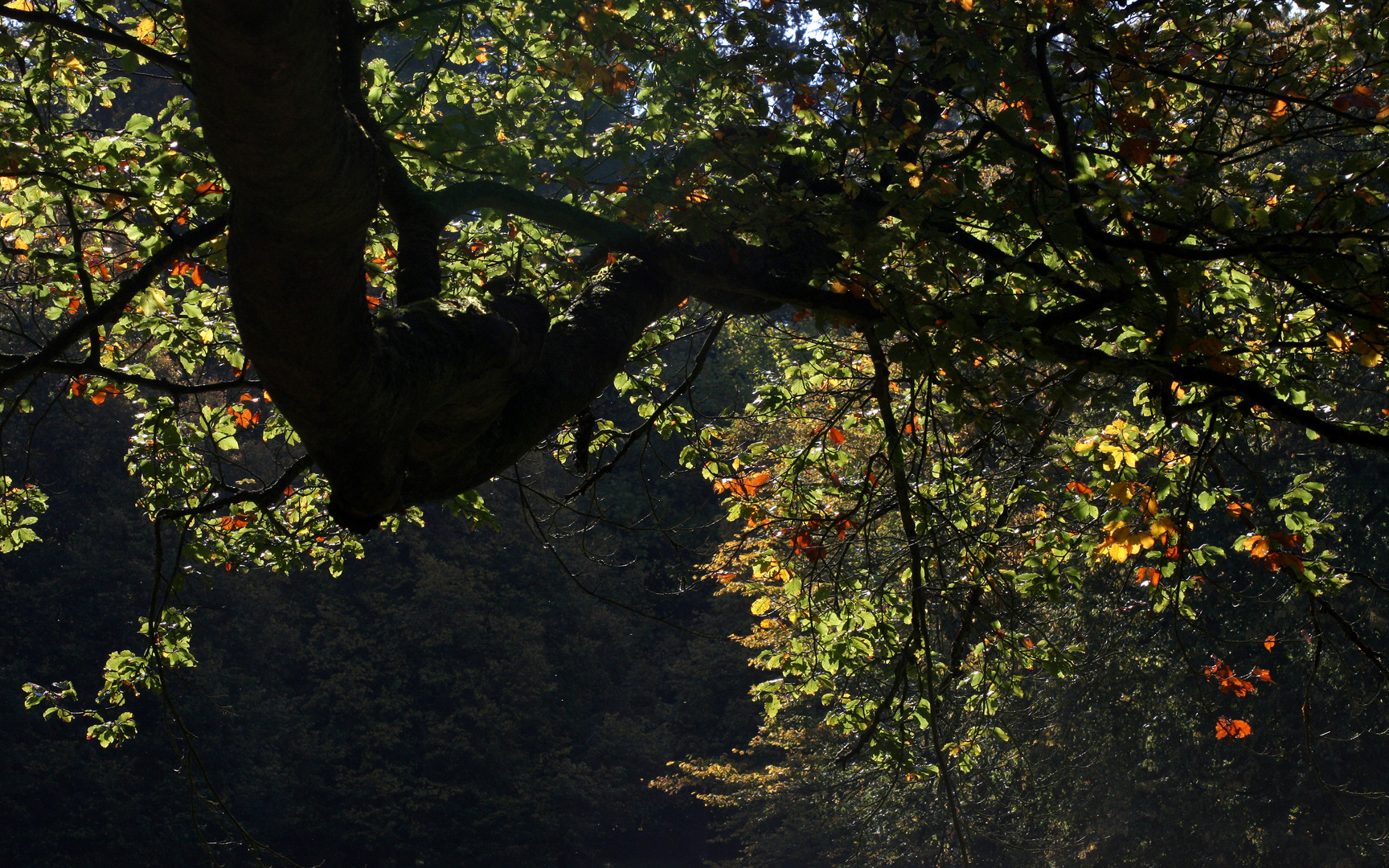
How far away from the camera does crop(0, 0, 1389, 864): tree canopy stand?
2066 mm

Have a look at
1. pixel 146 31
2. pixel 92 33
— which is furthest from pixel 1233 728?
pixel 146 31

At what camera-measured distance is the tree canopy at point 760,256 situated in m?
2.07

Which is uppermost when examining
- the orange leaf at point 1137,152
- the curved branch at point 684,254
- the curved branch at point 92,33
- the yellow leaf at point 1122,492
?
the curved branch at point 92,33

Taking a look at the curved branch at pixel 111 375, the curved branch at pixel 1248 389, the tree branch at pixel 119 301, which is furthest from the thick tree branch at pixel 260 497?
the curved branch at pixel 1248 389

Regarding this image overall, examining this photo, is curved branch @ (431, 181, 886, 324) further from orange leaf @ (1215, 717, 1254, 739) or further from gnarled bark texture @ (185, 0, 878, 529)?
orange leaf @ (1215, 717, 1254, 739)

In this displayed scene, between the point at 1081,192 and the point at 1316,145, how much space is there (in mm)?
10473

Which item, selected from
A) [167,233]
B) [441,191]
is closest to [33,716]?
[167,233]

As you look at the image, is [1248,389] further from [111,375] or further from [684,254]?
[111,375]

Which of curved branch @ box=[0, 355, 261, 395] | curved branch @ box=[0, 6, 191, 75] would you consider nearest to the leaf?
curved branch @ box=[0, 6, 191, 75]

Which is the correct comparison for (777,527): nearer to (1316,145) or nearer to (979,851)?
(1316,145)

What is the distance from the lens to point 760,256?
12.2ft

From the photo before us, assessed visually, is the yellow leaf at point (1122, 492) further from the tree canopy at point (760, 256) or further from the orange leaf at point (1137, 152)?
the orange leaf at point (1137, 152)

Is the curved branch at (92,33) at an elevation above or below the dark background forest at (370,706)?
below

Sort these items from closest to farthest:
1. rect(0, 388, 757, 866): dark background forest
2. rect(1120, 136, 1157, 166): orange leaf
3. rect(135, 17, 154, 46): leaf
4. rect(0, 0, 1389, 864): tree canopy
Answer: rect(0, 0, 1389, 864): tree canopy, rect(1120, 136, 1157, 166): orange leaf, rect(135, 17, 154, 46): leaf, rect(0, 388, 757, 866): dark background forest
